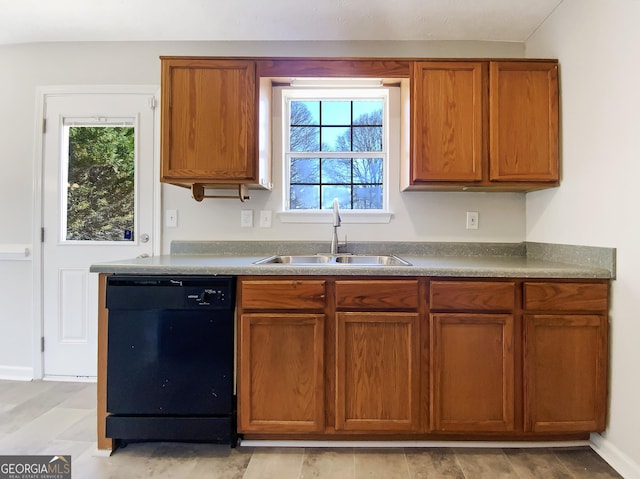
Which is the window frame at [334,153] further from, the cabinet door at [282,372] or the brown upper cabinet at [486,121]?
the cabinet door at [282,372]

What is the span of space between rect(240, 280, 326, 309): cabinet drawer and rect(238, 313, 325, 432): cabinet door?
5 cm

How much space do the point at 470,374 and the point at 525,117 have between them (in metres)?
1.43

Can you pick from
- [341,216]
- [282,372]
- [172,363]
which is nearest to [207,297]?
[172,363]

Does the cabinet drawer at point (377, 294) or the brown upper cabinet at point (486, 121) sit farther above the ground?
the brown upper cabinet at point (486, 121)

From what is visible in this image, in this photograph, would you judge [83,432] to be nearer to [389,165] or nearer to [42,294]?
[42,294]

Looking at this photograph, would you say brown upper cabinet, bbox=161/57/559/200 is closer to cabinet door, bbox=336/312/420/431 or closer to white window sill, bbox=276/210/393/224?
white window sill, bbox=276/210/393/224

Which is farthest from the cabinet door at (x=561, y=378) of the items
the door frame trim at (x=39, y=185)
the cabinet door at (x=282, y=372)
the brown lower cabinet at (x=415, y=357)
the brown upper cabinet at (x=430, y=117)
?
the door frame trim at (x=39, y=185)

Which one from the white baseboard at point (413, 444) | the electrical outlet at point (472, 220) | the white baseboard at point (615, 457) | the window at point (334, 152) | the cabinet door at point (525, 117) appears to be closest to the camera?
the white baseboard at point (615, 457)

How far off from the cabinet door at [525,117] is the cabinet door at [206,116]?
138cm

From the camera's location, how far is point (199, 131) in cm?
200

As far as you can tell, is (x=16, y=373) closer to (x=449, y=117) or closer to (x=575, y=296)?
(x=449, y=117)

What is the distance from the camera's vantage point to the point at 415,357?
1.65 m

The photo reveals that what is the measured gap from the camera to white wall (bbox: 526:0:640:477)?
4.95ft

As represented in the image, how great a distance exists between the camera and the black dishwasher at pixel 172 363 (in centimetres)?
163
